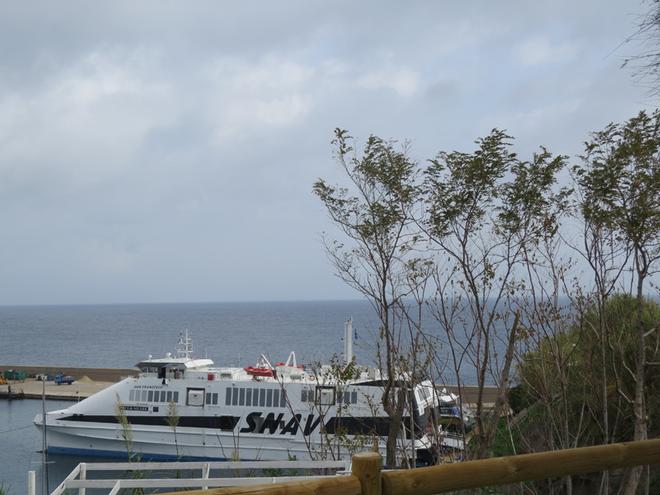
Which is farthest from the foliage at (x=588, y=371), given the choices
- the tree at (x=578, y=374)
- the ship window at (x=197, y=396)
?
the ship window at (x=197, y=396)

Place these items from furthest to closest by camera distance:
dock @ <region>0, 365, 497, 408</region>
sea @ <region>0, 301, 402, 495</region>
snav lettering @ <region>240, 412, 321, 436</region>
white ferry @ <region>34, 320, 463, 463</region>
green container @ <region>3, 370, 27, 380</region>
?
green container @ <region>3, 370, 27, 380</region> → dock @ <region>0, 365, 497, 408</region> → sea @ <region>0, 301, 402, 495</region> → snav lettering @ <region>240, 412, 321, 436</region> → white ferry @ <region>34, 320, 463, 463</region>

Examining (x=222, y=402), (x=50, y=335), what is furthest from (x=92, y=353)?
(x=222, y=402)

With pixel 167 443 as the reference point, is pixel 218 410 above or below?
above

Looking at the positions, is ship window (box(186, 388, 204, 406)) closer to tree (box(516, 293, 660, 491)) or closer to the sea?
the sea

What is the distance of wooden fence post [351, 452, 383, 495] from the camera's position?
2459 millimetres

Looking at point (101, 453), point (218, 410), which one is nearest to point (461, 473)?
point (218, 410)

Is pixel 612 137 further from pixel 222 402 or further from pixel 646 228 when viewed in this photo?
pixel 222 402

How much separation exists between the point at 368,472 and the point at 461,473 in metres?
0.39

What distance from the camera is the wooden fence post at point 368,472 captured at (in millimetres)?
2459

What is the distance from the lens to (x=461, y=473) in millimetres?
2641

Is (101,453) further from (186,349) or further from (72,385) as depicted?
(72,385)

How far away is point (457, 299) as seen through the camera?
6.80 metres

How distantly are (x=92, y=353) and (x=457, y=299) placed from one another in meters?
75.3

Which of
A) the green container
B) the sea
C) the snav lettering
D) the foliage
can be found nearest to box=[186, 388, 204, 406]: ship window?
the snav lettering
